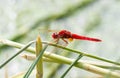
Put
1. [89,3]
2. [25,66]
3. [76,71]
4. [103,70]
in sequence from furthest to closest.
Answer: [89,3]
[25,66]
[76,71]
[103,70]

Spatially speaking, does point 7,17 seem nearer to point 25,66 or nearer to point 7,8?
point 7,8

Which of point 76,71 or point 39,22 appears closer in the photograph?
point 76,71

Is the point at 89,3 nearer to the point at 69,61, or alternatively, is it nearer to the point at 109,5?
the point at 109,5

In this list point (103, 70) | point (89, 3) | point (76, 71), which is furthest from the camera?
point (89, 3)

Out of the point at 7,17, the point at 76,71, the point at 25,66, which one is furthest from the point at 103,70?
the point at 7,17

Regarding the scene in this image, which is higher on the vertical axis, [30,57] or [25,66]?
[30,57]

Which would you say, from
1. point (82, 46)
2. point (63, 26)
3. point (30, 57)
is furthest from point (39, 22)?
point (30, 57)
